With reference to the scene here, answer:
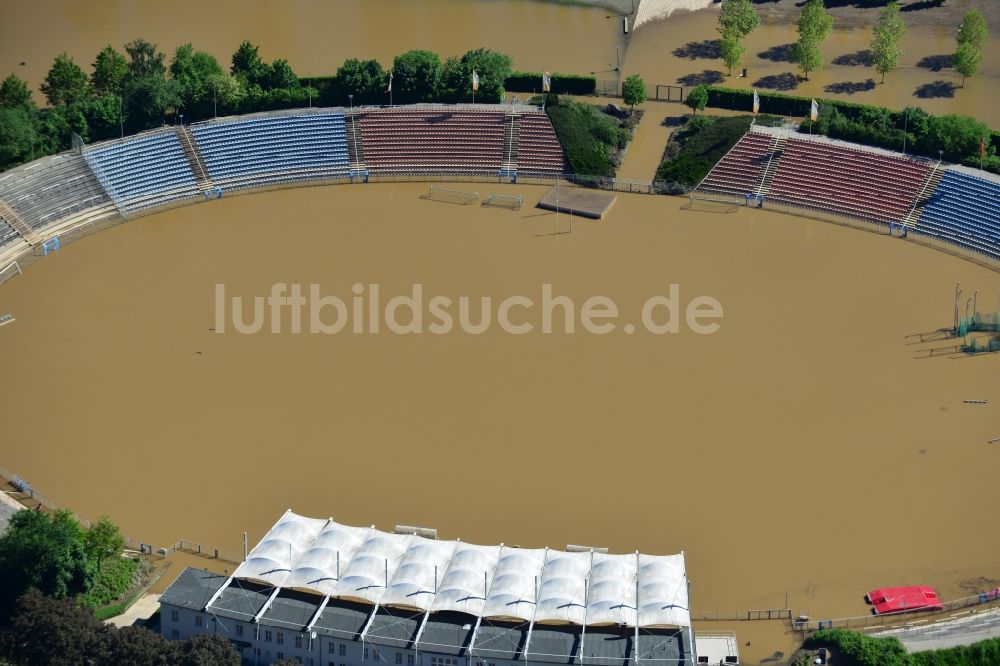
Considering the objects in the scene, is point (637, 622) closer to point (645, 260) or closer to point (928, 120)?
point (645, 260)

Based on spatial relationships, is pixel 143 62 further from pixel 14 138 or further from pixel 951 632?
pixel 951 632

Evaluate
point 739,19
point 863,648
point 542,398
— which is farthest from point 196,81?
point 863,648

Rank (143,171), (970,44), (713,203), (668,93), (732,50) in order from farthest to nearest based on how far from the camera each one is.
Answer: (732,50) < (668,93) < (970,44) < (143,171) < (713,203)

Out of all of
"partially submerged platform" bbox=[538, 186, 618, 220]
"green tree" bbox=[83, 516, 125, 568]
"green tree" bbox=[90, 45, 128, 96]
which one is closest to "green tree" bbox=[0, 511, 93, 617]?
"green tree" bbox=[83, 516, 125, 568]

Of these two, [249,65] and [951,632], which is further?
[249,65]

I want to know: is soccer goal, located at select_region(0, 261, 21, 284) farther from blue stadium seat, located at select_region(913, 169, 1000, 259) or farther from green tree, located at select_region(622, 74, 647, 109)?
blue stadium seat, located at select_region(913, 169, 1000, 259)

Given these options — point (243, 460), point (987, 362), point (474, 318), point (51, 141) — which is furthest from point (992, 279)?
point (51, 141)
